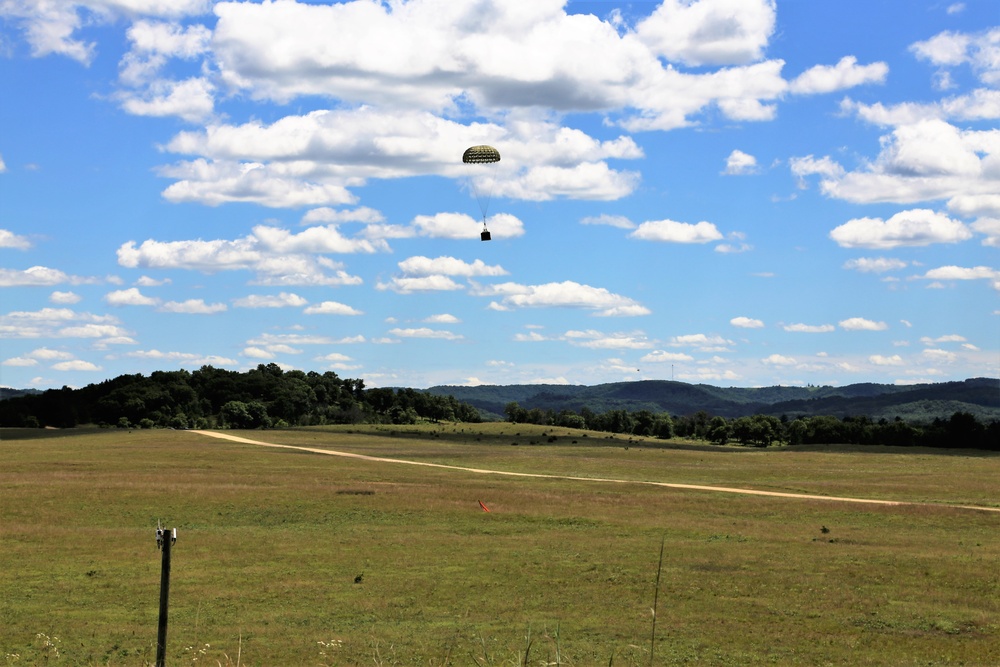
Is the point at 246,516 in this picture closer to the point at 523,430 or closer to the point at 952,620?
the point at 952,620

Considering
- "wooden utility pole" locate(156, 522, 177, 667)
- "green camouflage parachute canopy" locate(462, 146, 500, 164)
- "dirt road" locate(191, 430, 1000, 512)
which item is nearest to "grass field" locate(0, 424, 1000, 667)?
"dirt road" locate(191, 430, 1000, 512)

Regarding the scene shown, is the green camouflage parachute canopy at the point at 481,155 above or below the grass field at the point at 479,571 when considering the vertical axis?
above

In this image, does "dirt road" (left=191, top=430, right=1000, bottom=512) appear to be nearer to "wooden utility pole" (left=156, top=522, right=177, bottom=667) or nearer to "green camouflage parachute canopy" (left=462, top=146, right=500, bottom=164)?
"green camouflage parachute canopy" (left=462, top=146, right=500, bottom=164)

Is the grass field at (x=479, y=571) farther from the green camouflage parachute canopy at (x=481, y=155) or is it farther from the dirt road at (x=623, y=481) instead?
the green camouflage parachute canopy at (x=481, y=155)

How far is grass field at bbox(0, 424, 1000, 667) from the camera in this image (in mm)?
32656

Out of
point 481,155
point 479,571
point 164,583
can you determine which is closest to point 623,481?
point 481,155

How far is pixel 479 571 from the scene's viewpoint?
45.3 m

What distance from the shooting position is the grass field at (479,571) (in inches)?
1286

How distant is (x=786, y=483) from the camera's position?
92.8 metres

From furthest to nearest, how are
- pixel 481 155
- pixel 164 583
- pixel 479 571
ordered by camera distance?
pixel 481 155 < pixel 479 571 < pixel 164 583

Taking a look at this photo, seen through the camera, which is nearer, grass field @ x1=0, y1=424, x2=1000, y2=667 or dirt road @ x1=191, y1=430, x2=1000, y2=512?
grass field @ x1=0, y1=424, x2=1000, y2=667

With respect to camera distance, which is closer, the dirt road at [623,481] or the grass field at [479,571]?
the grass field at [479,571]

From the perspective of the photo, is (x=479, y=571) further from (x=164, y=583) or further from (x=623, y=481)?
(x=623, y=481)

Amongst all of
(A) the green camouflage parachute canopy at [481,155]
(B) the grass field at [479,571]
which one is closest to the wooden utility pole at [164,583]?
(B) the grass field at [479,571]
